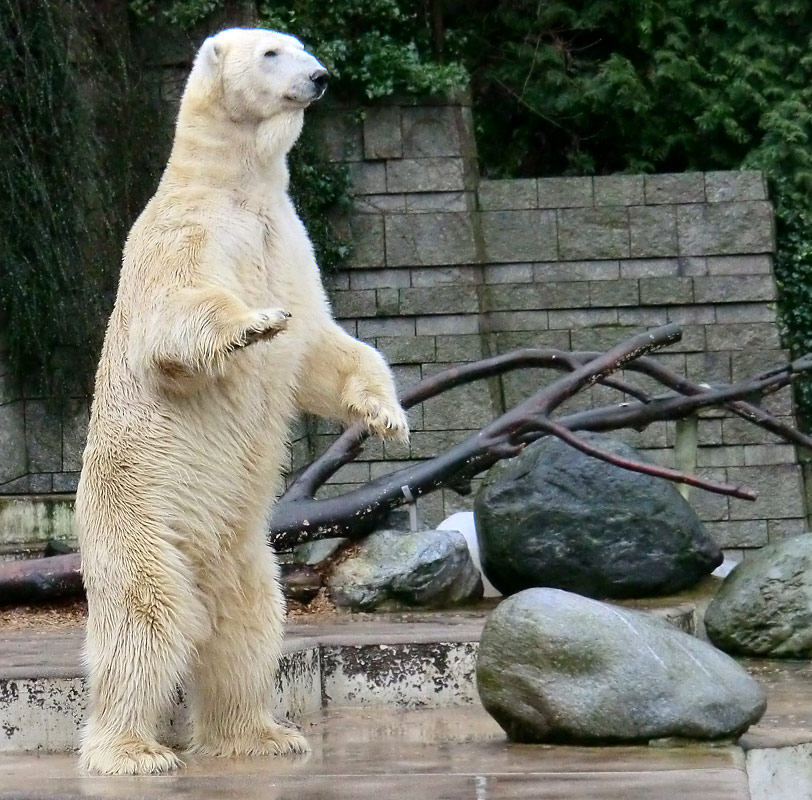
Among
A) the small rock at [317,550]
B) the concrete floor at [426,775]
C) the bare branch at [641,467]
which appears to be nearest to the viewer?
the concrete floor at [426,775]

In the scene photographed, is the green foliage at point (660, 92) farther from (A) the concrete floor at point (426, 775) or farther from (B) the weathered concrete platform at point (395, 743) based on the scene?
(A) the concrete floor at point (426, 775)

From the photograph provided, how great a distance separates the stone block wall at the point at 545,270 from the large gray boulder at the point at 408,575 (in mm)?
2475

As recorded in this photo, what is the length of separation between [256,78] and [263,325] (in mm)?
895

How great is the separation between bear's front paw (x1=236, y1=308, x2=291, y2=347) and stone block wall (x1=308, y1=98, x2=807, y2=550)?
5.30 m

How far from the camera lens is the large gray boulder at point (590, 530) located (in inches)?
254

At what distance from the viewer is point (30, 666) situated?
4.88 m

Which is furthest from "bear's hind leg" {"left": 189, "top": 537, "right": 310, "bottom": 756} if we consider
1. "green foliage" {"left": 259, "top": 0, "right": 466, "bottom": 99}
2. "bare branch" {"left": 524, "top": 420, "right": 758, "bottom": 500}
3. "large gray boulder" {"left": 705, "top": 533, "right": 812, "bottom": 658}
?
"green foliage" {"left": 259, "top": 0, "right": 466, "bottom": 99}

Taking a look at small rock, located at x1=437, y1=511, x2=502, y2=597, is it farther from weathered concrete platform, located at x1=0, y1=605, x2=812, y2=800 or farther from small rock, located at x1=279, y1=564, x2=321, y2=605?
small rock, located at x1=279, y1=564, x2=321, y2=605

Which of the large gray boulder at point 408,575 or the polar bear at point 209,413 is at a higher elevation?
the polar bear at point 209,413

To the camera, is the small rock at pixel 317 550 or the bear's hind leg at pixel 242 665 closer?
the bear's hind leg at pixel 242 665

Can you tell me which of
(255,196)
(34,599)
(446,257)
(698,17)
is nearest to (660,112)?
(698,17)

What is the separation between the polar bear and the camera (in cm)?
393

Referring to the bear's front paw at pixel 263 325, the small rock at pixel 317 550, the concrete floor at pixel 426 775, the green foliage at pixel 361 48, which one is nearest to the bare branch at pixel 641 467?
the small rock at pixel 317 550

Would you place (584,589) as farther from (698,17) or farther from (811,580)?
(698,17)
